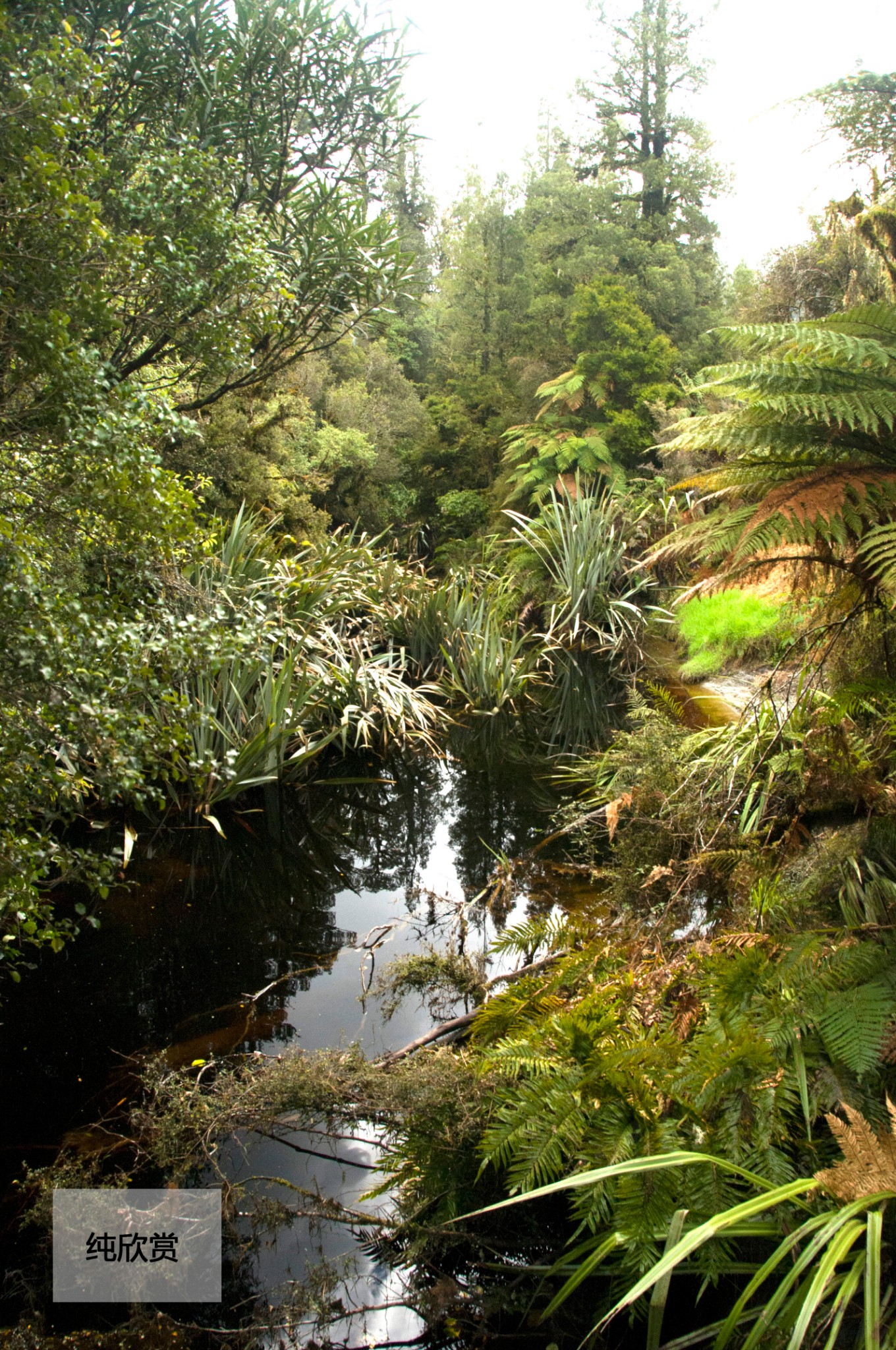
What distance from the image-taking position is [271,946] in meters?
2.95

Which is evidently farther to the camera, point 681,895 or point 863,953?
point 681,895

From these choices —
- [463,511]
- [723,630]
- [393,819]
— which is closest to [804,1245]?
[393,819]

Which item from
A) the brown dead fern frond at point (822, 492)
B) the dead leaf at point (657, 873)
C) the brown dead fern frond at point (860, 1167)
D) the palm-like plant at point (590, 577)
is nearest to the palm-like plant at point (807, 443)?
the brown dead fern frond at point (822, 492)

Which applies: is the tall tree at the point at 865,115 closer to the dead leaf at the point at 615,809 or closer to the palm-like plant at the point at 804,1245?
the dead leaf at the point at 615,809

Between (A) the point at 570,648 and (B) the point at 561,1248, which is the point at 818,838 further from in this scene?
(A) the point at 570,648

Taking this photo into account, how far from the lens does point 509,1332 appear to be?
1.43 metres

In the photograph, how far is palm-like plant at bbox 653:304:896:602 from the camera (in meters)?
1.49

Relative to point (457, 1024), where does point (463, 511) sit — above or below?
above

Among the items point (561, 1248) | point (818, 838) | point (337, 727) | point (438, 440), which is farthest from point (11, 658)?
point (438, 440)

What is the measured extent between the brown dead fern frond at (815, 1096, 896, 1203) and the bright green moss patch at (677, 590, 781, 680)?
14.4ft

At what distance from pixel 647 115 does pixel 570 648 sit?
33.0ft

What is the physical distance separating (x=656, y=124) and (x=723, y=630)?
10.4 meters

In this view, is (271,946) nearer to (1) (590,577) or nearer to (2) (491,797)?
(2) (491,797)

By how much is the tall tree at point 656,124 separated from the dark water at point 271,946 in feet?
34.9
